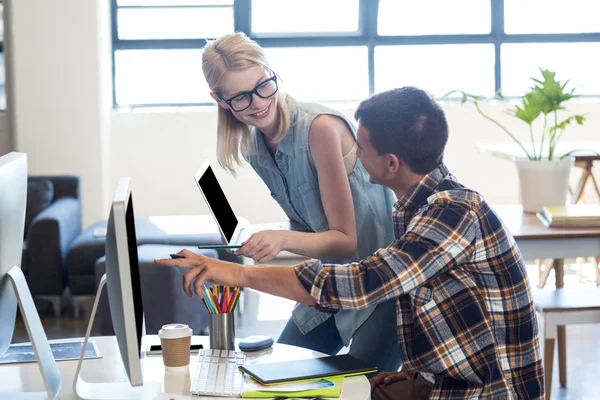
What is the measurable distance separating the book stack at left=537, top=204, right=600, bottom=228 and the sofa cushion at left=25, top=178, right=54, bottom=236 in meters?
3.26

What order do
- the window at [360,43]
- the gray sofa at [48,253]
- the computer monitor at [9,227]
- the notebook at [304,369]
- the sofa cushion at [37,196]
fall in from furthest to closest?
1. the window at [360,43]
2. the sofa cushion at [37,196]
3. the gray sofa at [48,253]
4. the notebook at [304,369]
5. the computer monitor at [9,227]

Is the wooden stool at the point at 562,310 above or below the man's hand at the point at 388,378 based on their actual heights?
below

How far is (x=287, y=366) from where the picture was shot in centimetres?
165

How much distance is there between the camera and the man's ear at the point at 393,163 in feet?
5.54

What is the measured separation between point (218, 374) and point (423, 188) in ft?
1.88

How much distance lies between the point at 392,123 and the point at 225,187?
4.74m

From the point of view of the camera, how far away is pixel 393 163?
1700 millimetres

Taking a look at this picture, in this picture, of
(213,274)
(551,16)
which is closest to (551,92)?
→ (213,274)

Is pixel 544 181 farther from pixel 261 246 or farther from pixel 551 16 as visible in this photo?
pixel 551 16

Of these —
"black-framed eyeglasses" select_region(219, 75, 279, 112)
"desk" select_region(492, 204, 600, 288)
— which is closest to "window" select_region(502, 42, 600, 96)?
"desk" select_region(492, 204, 600, 288)

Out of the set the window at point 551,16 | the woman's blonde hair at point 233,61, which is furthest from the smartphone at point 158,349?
the window at point 551,16

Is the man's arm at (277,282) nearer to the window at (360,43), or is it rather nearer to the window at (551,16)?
the window at (360,43)

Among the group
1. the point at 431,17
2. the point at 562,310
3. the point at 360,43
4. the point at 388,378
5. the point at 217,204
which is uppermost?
the point at 431,17

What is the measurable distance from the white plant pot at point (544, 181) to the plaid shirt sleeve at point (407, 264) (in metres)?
1.85
